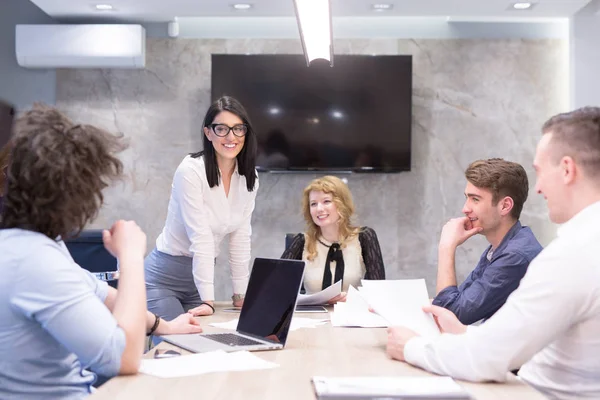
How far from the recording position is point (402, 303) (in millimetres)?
1986

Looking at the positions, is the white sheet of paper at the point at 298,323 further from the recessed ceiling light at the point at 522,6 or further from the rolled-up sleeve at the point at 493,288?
the recessed ceiling light at the point at 522,6

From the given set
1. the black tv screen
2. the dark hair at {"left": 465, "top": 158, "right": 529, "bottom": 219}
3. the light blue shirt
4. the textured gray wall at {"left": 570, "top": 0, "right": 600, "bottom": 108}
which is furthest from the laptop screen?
the textured gray wall at {"left": 570, "top": 0, "right": 600, "bottom": 108}

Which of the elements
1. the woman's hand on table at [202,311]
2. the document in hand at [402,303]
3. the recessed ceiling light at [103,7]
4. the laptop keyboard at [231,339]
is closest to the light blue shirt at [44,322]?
the laptop keyboard at [231,339]

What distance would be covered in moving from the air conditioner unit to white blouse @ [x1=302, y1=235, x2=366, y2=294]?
2541 millimetres

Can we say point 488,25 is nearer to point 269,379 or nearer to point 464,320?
point 464,320

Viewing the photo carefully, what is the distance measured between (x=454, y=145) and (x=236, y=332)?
351 centimetres

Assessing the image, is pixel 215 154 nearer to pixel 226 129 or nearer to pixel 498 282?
pixel 226 129

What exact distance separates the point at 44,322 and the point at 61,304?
51mm

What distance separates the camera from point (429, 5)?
496 centimetres

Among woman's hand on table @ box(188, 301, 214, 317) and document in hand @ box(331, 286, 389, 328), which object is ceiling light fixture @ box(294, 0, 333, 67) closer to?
document in hand @ box(331, 286, 389, 328)

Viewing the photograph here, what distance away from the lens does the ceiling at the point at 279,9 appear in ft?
16.1

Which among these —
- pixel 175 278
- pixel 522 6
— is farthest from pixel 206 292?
pixel 522 6

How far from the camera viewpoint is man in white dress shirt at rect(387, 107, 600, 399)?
54.9 inches

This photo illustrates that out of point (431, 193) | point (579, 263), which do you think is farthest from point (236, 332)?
point (431, 193)
